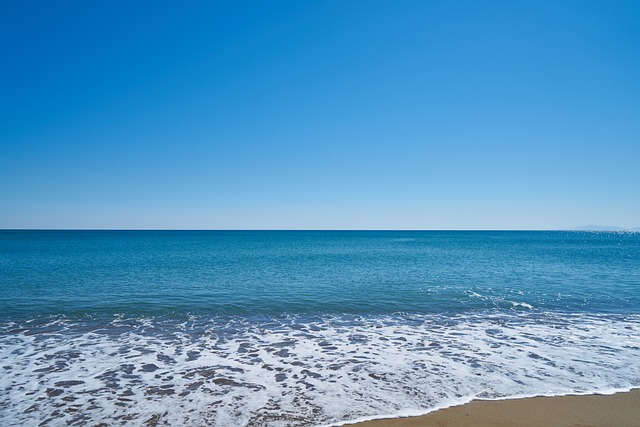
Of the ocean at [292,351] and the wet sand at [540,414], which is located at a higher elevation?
the wet sand at [540,414]

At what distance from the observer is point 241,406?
7691 millimetres

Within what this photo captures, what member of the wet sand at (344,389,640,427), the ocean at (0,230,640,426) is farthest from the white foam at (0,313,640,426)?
the wet sand at (344,389,640,427)

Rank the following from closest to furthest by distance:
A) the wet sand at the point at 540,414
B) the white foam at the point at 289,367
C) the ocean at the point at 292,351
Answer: the wet sand at the point at 540,414 → the white foam at the point at 289,367 → the ocean at the point at 292,351

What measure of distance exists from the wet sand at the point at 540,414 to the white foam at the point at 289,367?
0.32m

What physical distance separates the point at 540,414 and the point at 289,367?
610 centimetres

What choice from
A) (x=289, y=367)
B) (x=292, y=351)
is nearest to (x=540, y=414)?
(x=289, y=367)

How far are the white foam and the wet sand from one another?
0.32 meters

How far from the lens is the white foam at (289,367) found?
7570mm

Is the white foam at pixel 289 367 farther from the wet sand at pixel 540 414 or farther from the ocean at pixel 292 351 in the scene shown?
the wet sand at pixel 540 414

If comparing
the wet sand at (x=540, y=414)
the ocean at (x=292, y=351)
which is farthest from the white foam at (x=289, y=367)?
the wet sand at (x=540, y=414)

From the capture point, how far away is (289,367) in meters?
10.1

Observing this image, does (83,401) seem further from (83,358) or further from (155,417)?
(83,358)

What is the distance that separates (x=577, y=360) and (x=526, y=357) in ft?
4.49

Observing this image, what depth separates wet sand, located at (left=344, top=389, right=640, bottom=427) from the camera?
22.6 ft
